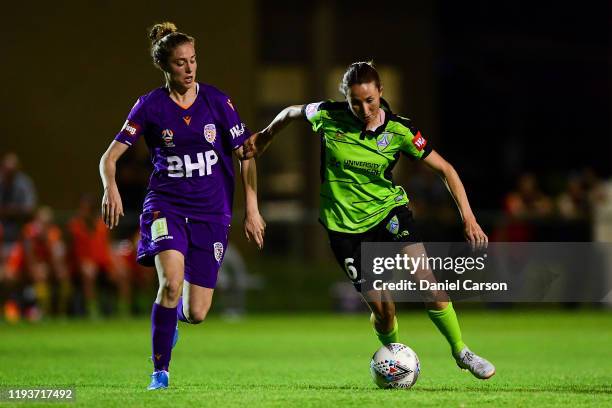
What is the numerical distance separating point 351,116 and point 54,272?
375 inches

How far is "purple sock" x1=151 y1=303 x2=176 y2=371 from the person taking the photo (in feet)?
25.1

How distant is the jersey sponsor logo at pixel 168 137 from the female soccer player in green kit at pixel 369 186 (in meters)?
0.51

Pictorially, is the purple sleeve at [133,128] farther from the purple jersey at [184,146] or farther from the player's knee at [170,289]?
the player's knee at [170,289]

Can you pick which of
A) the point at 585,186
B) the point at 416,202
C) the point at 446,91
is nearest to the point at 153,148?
the point at 416,202

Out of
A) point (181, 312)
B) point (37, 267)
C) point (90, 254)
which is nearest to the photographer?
point (181, 312)

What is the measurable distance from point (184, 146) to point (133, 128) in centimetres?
33

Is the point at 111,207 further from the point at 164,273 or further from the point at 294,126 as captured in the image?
the point at 294,126

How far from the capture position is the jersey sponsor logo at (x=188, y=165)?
790 centimetres

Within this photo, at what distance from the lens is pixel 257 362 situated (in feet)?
35.2

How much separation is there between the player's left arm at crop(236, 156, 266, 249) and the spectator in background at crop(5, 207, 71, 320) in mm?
8900

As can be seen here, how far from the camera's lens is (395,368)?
309 inches

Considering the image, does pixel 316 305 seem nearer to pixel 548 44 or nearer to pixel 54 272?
pixel 54 272

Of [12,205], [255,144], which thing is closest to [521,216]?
[12,205]

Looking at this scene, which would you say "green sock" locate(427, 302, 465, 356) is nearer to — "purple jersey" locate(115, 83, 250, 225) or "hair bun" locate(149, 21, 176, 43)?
"purple jersey" locate(115, 83, 250, 225)
